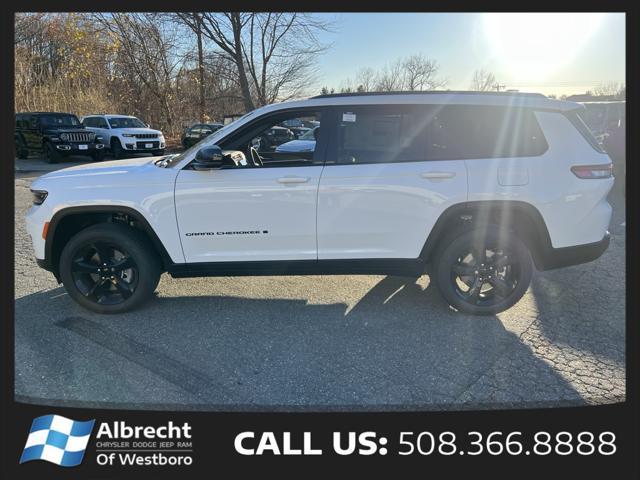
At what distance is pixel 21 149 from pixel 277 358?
63.2 ft

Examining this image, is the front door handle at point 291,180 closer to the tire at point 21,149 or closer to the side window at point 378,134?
the side window at point 378,134

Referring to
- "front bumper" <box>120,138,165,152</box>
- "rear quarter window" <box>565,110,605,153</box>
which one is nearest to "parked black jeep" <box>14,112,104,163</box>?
"front bumper" <box>120,138,165,152</box>

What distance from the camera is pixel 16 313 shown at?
3.89 m

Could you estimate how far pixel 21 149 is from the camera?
56.8ft

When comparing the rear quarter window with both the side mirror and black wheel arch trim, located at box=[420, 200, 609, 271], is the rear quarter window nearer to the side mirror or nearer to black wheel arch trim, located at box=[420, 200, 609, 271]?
black wheel arch trim, located at box=[420, 200, 609, 271]

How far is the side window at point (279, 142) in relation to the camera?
3645 millimetres

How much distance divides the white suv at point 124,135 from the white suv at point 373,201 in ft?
49.2

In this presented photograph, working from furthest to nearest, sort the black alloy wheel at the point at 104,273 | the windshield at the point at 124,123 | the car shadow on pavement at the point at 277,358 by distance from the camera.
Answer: the windshield at the point at 124,123, the black alloy wheel at the point at 104,273, the car shadow on pavement at the point at 277,358

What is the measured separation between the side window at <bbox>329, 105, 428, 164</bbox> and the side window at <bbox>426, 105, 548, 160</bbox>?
13 cm

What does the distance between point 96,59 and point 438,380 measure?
3038 centimetres

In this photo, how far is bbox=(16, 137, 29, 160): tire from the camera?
56.2ft

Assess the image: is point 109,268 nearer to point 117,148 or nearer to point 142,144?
point 142,144

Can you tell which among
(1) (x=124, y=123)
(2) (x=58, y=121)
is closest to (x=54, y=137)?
(2) (x=58, y=121)

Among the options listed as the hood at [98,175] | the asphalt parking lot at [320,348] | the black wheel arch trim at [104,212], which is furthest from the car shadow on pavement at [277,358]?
the hood at [98,175]
